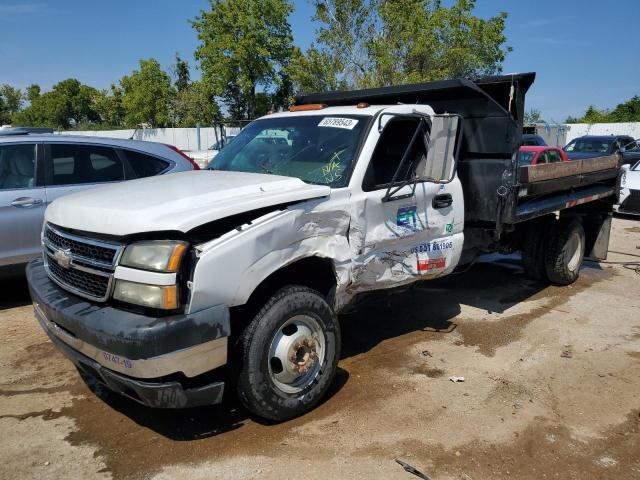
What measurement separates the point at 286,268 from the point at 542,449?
1980 mm

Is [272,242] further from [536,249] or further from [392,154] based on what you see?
[536,249]

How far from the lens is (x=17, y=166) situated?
5562 millimetres

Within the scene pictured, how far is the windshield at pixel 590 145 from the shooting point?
16.7 metres

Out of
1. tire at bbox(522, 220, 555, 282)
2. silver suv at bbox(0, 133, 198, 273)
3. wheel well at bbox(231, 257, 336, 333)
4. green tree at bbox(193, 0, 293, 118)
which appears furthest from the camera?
green tree at bbox(193, 0, 293, 118)

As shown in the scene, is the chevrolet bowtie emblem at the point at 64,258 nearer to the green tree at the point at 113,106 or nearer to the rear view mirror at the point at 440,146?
the rear view mirror at the point at 440,146

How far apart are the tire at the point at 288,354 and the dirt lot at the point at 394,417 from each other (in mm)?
209

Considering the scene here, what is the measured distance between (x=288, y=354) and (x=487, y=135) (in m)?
3.15

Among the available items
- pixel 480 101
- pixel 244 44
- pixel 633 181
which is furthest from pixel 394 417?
pixel 244 44

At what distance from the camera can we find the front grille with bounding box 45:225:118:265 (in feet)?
9.73

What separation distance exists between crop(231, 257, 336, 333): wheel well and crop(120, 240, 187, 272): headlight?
23.1 inches

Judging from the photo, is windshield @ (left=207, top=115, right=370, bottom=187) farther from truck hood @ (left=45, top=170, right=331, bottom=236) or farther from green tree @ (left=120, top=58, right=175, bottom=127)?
green tree @ (left=120, top=58, right=175, bottom=127)

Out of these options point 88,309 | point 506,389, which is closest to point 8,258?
point 88,309

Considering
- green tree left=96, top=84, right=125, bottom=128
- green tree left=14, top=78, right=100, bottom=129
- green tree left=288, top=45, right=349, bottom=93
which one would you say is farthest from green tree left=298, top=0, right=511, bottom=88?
green tree left=14, top=78, right=100, bottom=129

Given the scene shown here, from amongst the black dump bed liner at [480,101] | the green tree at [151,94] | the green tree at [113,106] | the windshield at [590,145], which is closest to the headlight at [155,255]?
the black dump bed liner at [480,101]
